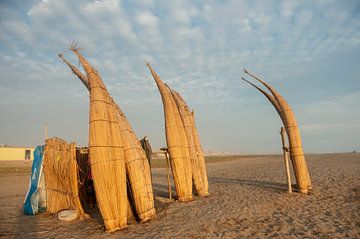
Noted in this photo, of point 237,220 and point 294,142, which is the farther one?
point 294,142

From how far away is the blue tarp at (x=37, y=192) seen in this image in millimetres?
9406

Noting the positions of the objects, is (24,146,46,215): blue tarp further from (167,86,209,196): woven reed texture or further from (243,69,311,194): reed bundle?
(243,69,311,194): reed bundle

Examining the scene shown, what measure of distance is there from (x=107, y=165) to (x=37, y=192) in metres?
4.41

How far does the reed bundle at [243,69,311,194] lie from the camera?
10.2m

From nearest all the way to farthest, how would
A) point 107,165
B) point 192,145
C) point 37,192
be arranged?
point 107,165
point 37,192
point 192,145

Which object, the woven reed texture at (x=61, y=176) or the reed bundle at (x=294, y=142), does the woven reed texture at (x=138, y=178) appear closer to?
the woven reed texture at (x=61, y=176)

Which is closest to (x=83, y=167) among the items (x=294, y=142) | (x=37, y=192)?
(x=37, y=192)

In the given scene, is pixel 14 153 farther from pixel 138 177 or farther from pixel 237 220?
pixel 237 220

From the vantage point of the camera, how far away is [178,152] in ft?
31.8

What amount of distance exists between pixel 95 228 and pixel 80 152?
3124 millimetres

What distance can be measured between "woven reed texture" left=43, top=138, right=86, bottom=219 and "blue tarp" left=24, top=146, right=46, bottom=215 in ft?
1.12

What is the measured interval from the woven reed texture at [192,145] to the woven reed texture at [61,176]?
13.9ft

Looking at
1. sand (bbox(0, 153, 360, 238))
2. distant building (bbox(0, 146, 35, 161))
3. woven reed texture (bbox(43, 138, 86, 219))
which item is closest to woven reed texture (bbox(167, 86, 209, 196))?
sand (bbox(0, 153, 360, 238))

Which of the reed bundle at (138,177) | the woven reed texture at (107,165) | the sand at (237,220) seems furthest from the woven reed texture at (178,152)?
the woven reed texture at (107,165)
